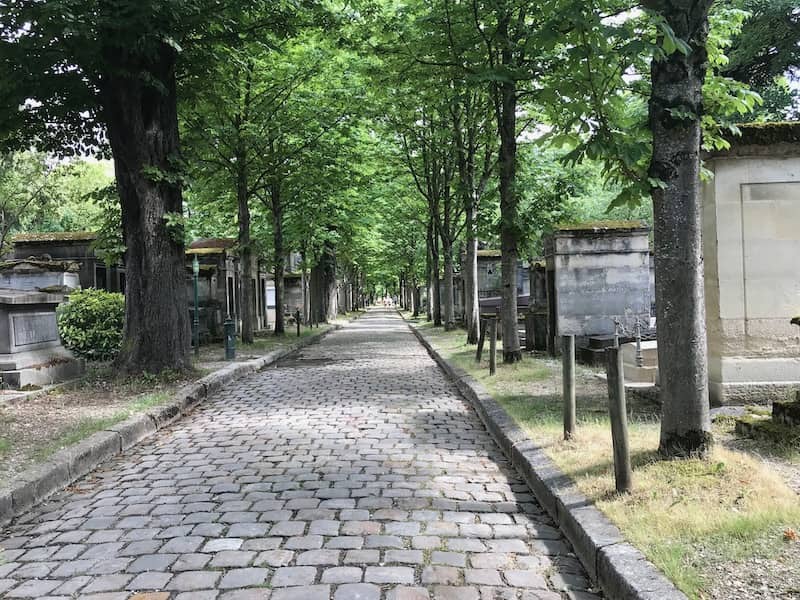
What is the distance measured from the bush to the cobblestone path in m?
6.67

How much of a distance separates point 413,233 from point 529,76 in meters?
34.4

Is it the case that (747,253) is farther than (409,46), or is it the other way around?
(409,46)

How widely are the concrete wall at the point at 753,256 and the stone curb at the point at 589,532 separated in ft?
9.97

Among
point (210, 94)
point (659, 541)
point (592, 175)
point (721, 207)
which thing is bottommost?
point (659, 541)

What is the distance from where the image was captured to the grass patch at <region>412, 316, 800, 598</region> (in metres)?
3.40

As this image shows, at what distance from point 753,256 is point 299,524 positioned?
6.22 m

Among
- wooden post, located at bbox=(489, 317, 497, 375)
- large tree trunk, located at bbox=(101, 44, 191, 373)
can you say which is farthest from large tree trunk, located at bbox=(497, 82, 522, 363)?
large tree trunk, located at bbox=(101, 44, 191, 373)

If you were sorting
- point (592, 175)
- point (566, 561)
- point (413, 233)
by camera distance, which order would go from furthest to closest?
point (413, 233)
point (592, 175)
point (566, 561)

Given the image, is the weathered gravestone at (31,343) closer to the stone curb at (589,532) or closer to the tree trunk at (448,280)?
the stone curb at (589,532)

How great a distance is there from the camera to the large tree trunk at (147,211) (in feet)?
36.0

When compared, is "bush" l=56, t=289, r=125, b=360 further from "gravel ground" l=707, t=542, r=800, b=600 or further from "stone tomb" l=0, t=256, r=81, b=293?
"gravel ground" l=707, t=542, r=800, b=600

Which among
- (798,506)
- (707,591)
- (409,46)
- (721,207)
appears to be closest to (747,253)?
(721,207)

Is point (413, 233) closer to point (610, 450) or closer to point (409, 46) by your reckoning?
point (409, 46)

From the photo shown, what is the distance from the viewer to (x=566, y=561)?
12.9ft
